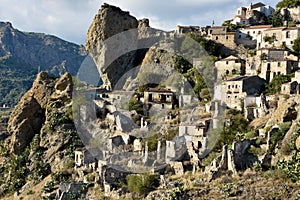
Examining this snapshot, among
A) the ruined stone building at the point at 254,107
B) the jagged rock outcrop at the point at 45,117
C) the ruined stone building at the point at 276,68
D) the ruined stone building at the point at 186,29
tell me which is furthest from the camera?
the ruined stone building at the point at 186,29

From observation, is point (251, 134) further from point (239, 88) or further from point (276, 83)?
point (276, 83)

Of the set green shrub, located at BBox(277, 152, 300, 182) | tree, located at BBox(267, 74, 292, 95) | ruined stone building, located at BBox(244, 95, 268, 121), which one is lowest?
green shrub, located at BBox(277, 152, 300, 182)

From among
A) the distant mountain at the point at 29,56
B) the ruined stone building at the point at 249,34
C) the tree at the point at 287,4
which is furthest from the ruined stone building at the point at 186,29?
the distant mountain at the point at 29,56

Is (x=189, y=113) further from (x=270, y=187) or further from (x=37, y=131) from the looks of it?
(x=37, y=131)

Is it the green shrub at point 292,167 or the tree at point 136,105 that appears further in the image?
the tree at point 136,105

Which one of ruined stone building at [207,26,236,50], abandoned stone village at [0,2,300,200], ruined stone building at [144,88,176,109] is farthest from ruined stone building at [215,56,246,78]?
ruined stone building at [207,26,236,50]

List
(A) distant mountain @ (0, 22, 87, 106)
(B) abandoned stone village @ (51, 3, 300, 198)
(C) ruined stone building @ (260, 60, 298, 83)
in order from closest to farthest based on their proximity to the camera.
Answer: (B) abandoned stone village @ (51, 3, 300, 198)
(C) ruined stone building @ (260, 60, 298, 83)
(A) distant mountain @ (0, 22, 87, 106)

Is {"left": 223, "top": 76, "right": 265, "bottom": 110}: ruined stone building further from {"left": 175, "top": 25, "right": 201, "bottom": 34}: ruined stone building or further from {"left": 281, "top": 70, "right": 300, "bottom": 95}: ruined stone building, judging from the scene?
{"left": 175, "top": 25, "right": 201, "bottom": 34}: ruined stone building

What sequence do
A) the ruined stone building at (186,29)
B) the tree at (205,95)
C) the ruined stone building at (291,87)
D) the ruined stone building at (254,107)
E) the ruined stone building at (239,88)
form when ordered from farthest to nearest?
1. the ruined stone building at (186,29)
2. the tree at (205,95)
3. the ruined stone building at (239,88)
4. the ruined stone building at (291,87)
5. the ruined stone building at (254,107)

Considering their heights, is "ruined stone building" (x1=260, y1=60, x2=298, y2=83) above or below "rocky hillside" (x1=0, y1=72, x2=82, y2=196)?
above

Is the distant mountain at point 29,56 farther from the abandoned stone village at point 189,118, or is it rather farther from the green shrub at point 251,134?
the green shrub at point 251,134

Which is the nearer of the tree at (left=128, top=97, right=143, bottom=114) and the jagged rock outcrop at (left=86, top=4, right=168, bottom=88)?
the tree at (left=128, top=97, right=143, bottom=114)

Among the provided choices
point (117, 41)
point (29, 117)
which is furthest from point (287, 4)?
point (29, 117)

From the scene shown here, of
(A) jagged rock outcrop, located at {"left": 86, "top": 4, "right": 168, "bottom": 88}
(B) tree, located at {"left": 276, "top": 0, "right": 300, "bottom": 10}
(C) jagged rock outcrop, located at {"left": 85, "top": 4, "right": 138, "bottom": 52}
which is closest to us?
(B) tree, located at {"left": 276, "top": 0, "right": 300, "bottom": 10}
